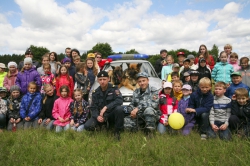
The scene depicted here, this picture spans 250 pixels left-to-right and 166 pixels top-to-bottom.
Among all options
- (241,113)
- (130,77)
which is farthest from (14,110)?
(241,113)

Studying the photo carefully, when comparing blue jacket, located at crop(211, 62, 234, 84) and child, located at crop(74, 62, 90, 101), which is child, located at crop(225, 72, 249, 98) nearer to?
blue jacket, located at crop(211, 62, 234, 84)

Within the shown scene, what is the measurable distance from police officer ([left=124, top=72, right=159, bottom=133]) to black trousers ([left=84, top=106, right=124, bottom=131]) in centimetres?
28

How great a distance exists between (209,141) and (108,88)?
251cm

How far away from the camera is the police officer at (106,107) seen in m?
4.60

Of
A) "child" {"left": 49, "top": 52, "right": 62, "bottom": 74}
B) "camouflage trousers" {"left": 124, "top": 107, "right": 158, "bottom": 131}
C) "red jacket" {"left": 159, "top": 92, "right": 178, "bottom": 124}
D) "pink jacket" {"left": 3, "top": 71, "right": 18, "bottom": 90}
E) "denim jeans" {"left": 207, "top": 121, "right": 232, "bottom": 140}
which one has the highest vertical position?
"child" {"left": 49, "top": 52, "right": 62, "bottom": 74}

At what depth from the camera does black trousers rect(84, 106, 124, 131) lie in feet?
15.0

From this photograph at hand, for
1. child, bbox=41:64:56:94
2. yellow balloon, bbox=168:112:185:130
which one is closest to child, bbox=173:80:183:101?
yellow balloon, bbox=168:112:185:130

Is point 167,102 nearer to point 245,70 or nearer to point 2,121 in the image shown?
point 245,70

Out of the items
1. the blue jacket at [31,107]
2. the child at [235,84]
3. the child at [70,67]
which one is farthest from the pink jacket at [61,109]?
the child at [235,84]

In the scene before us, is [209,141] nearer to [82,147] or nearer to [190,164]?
[190,164]

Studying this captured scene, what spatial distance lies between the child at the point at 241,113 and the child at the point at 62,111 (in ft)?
12.8

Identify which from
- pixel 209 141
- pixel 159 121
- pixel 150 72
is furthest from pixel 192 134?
pixel 150 72

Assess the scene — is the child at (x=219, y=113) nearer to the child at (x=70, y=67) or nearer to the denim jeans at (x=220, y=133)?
the denim jeans at (x=220, y=133)

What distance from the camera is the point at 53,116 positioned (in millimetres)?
5648
